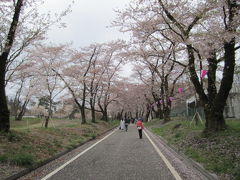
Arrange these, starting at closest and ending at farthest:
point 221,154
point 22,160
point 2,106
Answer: point 22,160, point 221,154, point 2,106

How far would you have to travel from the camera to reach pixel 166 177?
5039 mm

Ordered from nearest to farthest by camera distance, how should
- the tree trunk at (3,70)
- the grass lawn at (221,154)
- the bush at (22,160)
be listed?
the grass lawn at (221,154) < the bush at (22,160) < the tree trunk at (3,70)

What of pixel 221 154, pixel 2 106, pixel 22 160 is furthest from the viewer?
pixel 2 106

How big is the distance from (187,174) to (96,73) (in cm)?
2422

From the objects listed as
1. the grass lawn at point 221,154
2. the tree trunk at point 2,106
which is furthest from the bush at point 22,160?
the grass lawn at point 221,154

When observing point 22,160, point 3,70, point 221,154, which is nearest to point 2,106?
point 3,70

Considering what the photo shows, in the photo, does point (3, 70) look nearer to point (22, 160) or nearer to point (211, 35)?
point (22, 160)

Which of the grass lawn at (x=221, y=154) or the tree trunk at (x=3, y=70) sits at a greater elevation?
the tree trunk at (x=3, y=70)

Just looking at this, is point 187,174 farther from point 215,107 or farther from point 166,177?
point 215,107

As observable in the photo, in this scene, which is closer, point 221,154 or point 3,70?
point 221,154

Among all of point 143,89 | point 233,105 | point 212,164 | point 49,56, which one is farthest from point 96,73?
point 212,164

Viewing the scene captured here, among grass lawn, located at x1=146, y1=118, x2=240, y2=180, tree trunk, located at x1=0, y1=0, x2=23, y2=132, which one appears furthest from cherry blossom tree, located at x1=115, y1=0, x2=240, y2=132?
tree trunk, located at x1=0, y1=0, x2=23, y2=132

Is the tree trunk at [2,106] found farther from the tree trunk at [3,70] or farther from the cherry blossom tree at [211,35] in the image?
the cherry blossom tree at [211,35]

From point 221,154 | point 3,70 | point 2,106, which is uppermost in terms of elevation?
point 3,70
